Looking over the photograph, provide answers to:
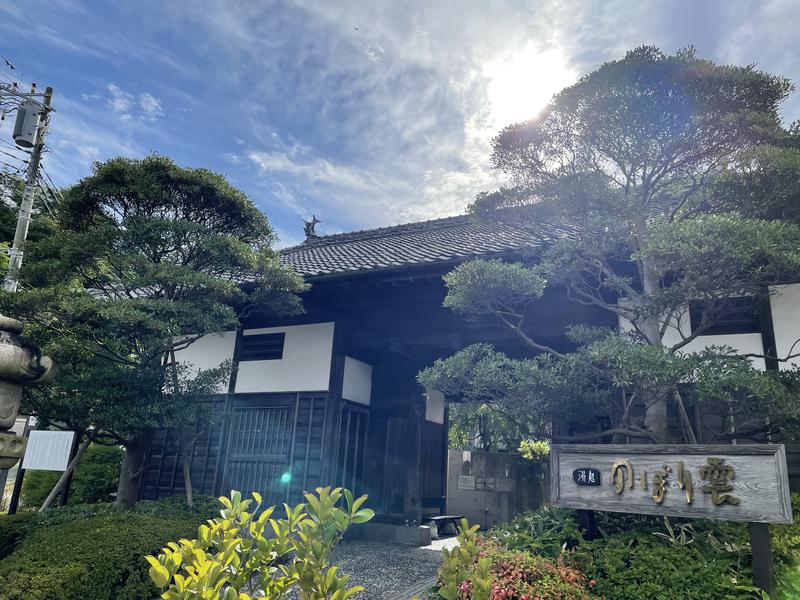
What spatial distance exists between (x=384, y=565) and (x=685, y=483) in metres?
4.48

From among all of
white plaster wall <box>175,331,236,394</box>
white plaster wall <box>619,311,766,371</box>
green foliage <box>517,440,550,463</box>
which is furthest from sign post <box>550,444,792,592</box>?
green foliage <box>517,440,550,463</box>

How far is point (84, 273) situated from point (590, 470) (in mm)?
6882

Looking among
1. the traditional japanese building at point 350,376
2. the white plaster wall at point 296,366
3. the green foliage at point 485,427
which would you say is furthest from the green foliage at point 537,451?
the white plaster wall at point 296,366

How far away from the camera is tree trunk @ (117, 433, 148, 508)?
709 centimetres

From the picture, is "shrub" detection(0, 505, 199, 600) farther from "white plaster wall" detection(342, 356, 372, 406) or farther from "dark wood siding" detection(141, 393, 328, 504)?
"white plaster wall" detection(342, 356, 372, 406)

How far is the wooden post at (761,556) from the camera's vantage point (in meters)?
3.63

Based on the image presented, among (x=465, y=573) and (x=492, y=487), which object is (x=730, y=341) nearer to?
(x=465, y=573)

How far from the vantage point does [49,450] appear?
7738 millimetres

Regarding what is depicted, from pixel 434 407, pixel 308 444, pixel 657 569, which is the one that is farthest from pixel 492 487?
pixel 657 569

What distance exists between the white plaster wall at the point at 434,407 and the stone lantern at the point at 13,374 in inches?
269

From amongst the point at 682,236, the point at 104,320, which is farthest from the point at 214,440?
the point at 682,236

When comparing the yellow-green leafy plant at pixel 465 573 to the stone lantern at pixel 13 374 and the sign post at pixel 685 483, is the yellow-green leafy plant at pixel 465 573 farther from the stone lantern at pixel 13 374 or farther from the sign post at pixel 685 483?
the stone lantern at pixel 13 374

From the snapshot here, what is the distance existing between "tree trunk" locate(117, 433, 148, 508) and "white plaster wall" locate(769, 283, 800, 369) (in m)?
8.18

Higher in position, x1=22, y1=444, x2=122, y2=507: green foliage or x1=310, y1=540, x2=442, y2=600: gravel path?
x1=22, y1=444, x2=122, y2=507: green foliage
